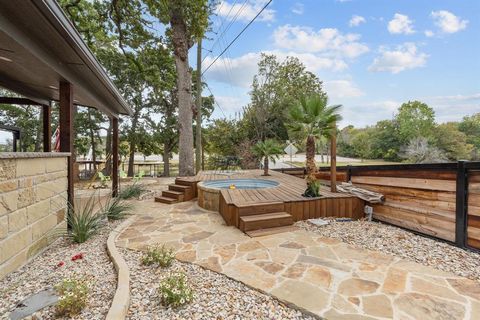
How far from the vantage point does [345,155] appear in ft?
151

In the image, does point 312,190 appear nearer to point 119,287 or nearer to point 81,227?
point 119,287

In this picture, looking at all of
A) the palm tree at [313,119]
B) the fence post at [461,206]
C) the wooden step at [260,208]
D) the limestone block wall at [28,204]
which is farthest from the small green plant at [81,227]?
the fence post at [461,206]

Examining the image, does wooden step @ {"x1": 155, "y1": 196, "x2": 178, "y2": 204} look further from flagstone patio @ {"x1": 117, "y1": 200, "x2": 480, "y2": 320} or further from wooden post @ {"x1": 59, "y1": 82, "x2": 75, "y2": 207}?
wooden post @ {"x1": 59, "y1": 82, "x2": 75, "y2": 207}

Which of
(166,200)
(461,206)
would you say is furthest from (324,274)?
(166,200)

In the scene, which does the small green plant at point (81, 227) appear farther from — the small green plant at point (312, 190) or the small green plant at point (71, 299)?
the small green plant at point (312, 190)

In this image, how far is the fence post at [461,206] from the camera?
10.4 ft

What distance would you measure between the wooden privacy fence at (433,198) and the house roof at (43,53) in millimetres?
5421

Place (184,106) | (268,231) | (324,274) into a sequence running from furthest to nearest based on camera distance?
(184,106) < (268,231) < (324,274)

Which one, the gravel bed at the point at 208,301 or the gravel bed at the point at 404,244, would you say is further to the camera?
the gravel bed at the point at 404,244

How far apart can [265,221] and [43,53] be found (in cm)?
409

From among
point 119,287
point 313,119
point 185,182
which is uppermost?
point 313,119

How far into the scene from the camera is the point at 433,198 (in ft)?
12.0

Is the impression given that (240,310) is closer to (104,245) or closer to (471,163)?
A: (104,245)

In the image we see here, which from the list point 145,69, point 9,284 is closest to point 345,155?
point 145,69
